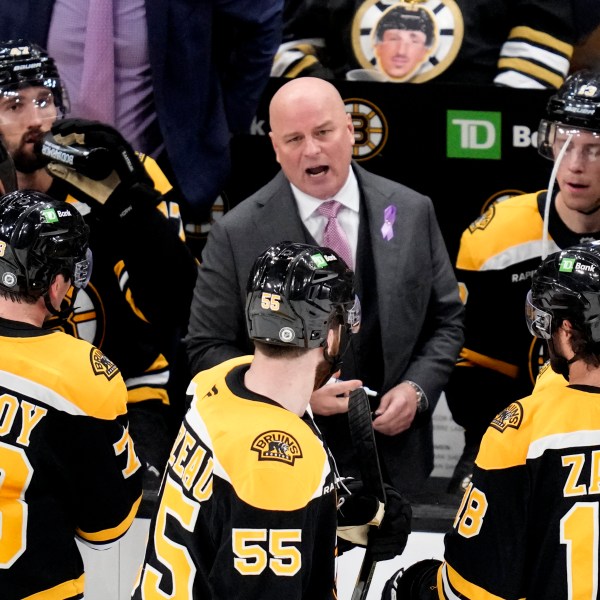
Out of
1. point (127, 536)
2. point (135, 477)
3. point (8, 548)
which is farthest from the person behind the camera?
point (127, 536)

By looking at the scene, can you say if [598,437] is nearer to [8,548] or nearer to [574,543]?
[574,543]

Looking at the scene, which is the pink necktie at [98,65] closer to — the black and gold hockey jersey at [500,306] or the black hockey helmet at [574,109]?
the black and gold hockey jersey at [500,306]

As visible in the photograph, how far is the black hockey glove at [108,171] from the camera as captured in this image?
3.61 m

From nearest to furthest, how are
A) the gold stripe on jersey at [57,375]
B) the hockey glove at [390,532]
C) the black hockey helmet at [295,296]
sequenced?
the black hockey helmet at [295,296], the hockey glove at [390,532], the gold stripe on jersey at [57,375]

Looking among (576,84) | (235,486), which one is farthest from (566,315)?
(576,84)

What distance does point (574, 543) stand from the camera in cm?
255

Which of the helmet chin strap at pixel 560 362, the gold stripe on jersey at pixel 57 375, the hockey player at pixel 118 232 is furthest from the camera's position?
the hockey player at pixel 118 232

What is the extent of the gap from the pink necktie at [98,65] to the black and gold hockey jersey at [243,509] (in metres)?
1.76

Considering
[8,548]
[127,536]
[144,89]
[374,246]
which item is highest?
[144,89]

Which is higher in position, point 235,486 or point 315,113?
point 315,113

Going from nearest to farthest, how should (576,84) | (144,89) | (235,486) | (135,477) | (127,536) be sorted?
(235,486) < (135,477) < (127,536) < (576,84) < (144,89)

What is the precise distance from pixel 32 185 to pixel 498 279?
133 cm

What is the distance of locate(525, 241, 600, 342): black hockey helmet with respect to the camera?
259 cm

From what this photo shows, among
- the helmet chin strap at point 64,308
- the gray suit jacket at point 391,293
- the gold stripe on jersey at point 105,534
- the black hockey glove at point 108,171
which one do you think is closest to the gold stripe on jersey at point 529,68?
the gray suit jacket at point 391,293
